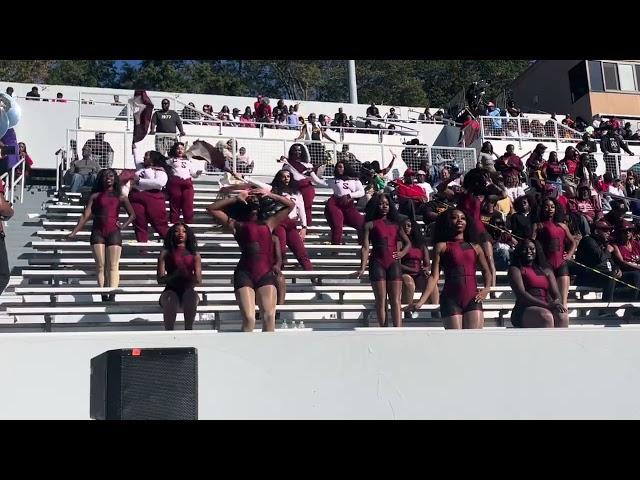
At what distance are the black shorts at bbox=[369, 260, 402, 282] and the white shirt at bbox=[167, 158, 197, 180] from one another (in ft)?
10.6

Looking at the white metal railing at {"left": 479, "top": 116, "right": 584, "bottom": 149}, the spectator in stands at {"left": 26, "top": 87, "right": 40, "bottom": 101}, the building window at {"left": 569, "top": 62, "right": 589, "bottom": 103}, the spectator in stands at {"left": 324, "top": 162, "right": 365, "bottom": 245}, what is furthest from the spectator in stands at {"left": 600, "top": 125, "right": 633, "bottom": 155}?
the spectator in stands at {"left": 26, "top": 87, "right": 40, "bottom": 101}

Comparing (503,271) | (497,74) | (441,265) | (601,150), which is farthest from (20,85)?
(497,74)

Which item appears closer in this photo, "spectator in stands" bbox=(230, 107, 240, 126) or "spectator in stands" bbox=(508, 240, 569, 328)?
"spectator in stands" bbox=(508, 240, 569, 328)

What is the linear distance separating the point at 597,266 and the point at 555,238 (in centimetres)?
103

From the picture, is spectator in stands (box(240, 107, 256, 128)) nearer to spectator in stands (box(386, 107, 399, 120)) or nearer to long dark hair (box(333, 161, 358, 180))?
spectator in stands (box(386, 107, 399, 120))

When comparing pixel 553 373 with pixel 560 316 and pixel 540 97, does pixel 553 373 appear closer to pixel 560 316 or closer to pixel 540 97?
pixel 560 316

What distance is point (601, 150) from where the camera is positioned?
18.5m

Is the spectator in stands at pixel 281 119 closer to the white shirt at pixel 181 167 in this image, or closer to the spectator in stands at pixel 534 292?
the white shirt at pixel 181 167

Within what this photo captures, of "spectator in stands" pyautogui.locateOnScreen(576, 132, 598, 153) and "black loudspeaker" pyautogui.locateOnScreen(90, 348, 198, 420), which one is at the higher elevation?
"spectator in stands" pyautogui.locateOnScreen(576, 132, 598, 153)

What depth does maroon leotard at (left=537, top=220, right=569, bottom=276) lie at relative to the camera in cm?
843

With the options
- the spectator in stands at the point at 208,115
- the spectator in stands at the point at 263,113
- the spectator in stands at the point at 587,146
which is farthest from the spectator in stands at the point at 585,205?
the spectator in stands at the point at 263,113

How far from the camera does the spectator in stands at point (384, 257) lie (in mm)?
7875

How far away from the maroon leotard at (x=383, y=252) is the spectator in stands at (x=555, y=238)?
1388 mm
